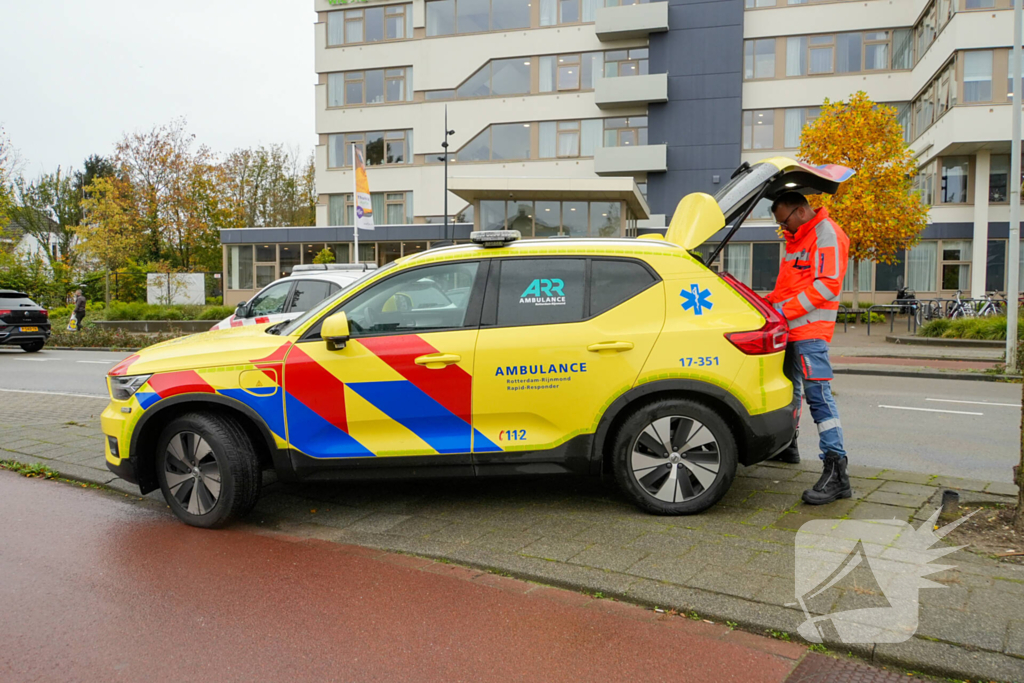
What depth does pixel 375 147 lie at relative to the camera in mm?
42938

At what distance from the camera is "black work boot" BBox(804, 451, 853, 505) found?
4867 millimetres

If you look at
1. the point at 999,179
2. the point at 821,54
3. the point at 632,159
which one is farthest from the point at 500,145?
the point at 999,179

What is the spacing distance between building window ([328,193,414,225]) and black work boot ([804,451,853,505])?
3888 centimetres

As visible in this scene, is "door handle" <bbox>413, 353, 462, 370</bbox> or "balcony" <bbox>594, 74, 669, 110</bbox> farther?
"balcony" <bbox>594, 74, 669, 110</bbox>

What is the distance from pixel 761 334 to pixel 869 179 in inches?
950

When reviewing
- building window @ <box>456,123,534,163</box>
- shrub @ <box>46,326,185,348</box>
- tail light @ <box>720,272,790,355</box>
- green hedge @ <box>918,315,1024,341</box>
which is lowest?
shrub @ <box>46,326,185,348</box>

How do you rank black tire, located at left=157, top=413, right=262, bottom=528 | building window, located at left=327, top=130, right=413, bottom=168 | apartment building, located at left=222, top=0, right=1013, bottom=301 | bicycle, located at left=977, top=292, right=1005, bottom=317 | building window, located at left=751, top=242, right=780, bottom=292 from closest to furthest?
black tire, located at left=157, top=413, right=262, bottom=528, bicycle, located at left=977, top=292, right=1005, bottom=317, apartment building, located at left=222, top=0, right=1013, bottom=301, building window, located at left=751, top=242, right=780, bottom=292, building window, located at left=327, top=130, right=413, bottom=168

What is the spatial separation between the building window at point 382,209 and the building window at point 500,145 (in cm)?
416

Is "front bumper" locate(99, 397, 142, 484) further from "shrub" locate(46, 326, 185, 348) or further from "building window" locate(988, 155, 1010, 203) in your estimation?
"building window" locate(988, 155, 1010, 203)

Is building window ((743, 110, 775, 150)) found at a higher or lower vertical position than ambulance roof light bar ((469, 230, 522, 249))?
higher

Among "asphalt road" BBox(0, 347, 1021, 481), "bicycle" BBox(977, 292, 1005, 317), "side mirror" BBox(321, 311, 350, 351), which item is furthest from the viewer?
"bicycle" BBox(977, 292, 1005, 317)

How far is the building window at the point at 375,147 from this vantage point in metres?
42.3

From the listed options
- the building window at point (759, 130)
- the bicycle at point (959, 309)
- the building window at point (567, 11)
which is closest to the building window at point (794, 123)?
the building window at point (759, 130)

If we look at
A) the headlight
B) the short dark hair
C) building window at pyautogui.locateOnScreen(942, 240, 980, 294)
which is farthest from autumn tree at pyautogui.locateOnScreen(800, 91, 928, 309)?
the headlight
